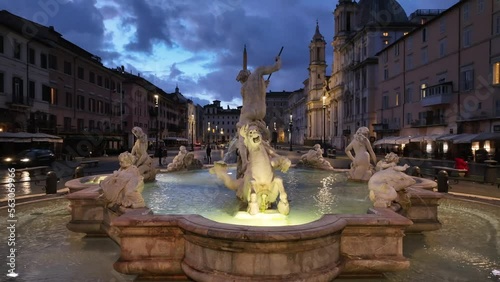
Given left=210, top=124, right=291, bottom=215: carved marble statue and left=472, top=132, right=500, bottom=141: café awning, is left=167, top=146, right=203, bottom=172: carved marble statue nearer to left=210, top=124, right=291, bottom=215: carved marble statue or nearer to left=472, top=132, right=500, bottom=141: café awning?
left=210, top=124, right=291, bottom=215: carved marble statue

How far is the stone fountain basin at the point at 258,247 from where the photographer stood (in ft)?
14.1

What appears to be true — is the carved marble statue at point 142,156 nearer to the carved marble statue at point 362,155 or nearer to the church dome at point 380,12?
the carved marble statue at point 362,155

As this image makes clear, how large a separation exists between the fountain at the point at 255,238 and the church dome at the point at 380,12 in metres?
68.1

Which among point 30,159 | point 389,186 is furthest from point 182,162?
point 30,159

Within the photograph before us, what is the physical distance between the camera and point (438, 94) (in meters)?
38.1

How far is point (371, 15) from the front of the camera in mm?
68375

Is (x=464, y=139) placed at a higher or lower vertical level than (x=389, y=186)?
higher

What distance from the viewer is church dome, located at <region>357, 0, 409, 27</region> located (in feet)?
221

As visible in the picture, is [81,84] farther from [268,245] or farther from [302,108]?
[302,108]

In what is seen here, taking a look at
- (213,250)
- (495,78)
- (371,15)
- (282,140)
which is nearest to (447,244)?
(213,250)

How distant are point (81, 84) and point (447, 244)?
44652 mm

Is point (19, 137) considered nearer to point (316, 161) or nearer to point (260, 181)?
point (316, 161)

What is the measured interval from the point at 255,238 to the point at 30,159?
25.8m

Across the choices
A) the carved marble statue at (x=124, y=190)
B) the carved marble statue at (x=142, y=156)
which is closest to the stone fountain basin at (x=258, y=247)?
the carved marble statue at (x=124, y=190)
